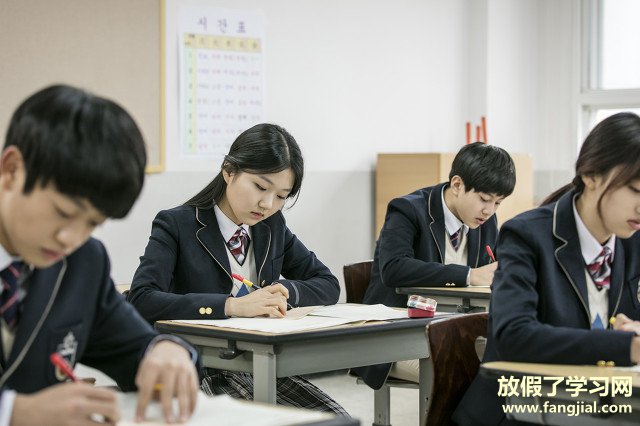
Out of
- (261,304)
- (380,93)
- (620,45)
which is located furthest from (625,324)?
(620,45)

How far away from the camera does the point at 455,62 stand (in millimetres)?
6035

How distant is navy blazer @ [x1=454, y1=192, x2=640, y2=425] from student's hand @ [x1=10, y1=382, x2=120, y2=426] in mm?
1037

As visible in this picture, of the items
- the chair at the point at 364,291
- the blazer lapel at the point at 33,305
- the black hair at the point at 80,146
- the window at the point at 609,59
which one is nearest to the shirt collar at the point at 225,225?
the chair at the point at 364,291

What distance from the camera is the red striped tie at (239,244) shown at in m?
2.99

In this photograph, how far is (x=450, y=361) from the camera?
7.14 feet

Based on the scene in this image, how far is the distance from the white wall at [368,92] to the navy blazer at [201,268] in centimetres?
153

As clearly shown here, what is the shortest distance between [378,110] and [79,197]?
4.42m

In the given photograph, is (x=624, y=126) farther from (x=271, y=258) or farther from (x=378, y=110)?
(x=378, y=110)

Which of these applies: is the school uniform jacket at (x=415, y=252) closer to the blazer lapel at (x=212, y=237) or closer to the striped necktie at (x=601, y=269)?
the blazer lapel at (x=212, y=237)

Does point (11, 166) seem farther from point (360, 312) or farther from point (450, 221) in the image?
point (450, 221)

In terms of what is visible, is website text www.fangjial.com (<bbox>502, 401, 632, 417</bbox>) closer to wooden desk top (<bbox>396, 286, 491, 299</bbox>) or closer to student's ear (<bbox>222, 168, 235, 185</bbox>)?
student's ear (<bbox>222, 168, 235, 185</bbox>)

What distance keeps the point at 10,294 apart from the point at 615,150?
4.30ft

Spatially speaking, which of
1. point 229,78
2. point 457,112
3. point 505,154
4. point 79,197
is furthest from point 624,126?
point 457,112

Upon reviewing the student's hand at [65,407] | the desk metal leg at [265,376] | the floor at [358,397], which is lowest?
the floor at [358,397]
